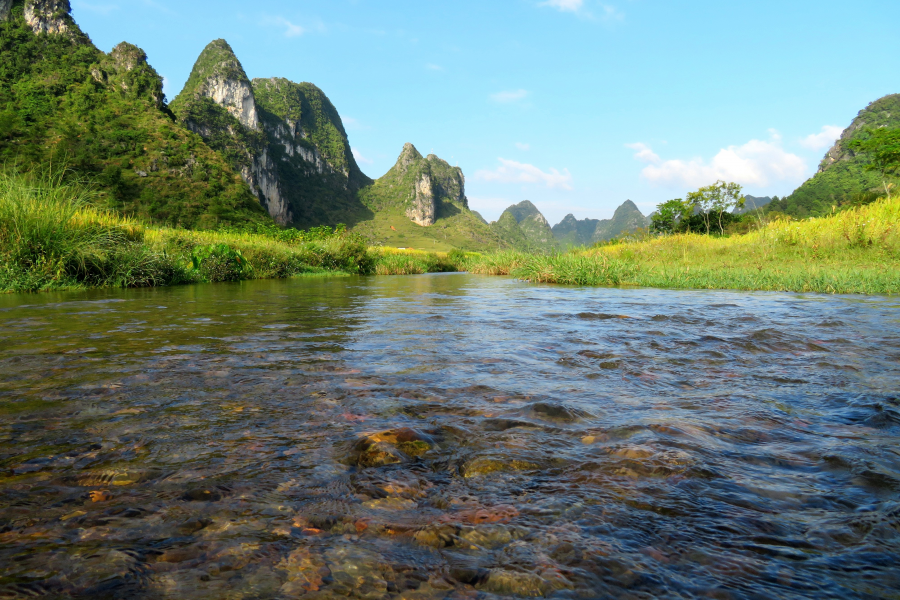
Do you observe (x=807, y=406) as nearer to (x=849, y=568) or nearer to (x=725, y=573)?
(x=849, y=568)

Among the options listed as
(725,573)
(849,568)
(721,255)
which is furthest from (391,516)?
(721,255)

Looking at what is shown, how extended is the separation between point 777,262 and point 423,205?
162m

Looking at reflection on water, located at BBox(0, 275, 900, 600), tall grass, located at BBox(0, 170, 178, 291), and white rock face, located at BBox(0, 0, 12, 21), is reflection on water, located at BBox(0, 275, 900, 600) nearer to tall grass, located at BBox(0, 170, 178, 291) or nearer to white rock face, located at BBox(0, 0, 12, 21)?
tall grass, located at BBox(0, 170, 178, 291)

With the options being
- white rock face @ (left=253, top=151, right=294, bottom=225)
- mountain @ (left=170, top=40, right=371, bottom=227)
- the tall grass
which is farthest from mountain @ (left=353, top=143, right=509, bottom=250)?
the tall grass

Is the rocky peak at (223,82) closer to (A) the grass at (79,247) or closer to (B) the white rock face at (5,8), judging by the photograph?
(B) the white rock face at (5,8)

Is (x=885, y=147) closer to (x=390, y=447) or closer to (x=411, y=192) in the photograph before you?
(x=390, y=447)

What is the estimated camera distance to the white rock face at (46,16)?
80.4m

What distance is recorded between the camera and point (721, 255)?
601 inches

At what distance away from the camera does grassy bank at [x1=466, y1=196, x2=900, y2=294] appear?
32.2 ft

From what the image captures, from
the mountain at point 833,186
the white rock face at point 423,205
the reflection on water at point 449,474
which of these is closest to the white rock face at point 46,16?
the white rock face at point 423,205

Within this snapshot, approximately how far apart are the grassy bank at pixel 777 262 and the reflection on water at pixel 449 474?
7309 mm

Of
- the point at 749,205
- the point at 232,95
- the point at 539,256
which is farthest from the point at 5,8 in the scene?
the point at 749,205

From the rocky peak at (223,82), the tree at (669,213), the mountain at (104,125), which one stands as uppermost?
the rocky peak at (223,82)

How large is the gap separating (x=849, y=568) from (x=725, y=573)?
1.06 feet
